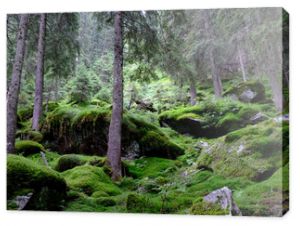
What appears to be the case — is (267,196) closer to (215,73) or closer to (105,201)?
(215,73)

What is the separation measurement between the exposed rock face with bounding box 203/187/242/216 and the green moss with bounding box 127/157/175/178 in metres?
0.74

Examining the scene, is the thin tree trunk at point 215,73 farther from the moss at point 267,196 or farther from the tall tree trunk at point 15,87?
the tall tree trunk at point 15,87

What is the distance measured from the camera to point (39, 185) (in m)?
6.99

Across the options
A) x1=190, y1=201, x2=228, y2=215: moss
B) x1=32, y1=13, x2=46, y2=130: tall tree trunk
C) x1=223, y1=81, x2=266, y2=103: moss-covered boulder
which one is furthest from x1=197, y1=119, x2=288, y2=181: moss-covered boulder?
x1=32, y1=13, x2=46, y2=130: tall tree trunk

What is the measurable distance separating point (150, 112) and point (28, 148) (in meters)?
2.02

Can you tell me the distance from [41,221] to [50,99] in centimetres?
191

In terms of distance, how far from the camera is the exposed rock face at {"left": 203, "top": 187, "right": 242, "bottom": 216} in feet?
21.2

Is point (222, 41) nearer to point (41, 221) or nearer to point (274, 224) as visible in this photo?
point (274, 224)

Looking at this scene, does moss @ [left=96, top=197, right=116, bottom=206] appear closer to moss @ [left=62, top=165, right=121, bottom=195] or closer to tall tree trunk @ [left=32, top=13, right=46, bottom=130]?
moss @ [left=62, top=165, right=121, bottom=195]

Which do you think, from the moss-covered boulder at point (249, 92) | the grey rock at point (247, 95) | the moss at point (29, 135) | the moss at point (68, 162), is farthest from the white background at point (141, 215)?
the moss at point (68, 162)

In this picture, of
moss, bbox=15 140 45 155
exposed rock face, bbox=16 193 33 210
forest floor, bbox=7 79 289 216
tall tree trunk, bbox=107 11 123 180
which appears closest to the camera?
forest floor, bbox=7 79 289 216

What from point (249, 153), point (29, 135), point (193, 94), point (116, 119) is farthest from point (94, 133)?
point (249, 153)

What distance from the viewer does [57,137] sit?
295 inches

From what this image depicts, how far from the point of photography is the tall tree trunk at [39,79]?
752 centimetres
